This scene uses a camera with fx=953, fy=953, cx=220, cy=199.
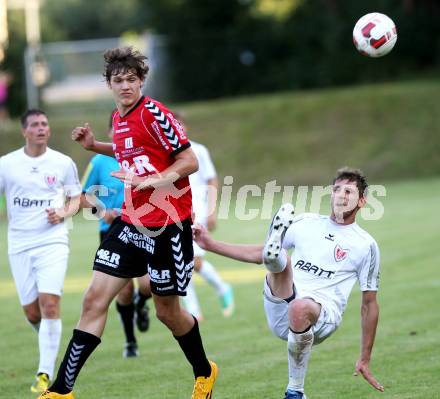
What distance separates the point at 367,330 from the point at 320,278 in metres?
0.51

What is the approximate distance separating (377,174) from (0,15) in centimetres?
1950

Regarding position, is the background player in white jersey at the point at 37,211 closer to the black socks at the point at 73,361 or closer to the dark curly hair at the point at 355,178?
the black socks at the point at 73,361

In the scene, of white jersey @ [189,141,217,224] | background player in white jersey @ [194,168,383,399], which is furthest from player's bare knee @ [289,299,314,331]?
white jersey @ [189,141,217,224]

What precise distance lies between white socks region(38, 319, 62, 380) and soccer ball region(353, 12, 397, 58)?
3.54m

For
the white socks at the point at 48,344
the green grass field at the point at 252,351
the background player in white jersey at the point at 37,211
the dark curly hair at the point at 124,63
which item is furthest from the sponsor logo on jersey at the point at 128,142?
the white socks at the point at 48,344

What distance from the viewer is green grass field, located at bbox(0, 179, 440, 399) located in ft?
24.2

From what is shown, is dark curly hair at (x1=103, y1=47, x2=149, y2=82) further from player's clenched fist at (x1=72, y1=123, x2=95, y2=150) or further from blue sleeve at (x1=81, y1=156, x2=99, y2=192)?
blue sleeve at (x1=81, y1=156, x2=99, y2=192)

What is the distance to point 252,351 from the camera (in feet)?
29.8

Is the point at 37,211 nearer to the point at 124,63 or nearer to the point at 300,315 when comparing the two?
the point at 124,63

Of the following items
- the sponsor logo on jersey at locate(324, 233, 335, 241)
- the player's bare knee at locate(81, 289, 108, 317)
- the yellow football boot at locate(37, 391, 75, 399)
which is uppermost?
the sponsor logo on jersey at locate(324, 233, 335, 241)

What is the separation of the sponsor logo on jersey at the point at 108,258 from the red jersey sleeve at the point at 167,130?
80 centimetres

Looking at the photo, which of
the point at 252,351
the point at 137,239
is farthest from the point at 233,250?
the point at 252,351

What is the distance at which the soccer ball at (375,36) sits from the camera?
8188mm

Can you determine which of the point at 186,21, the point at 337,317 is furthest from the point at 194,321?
the point at 186,21
